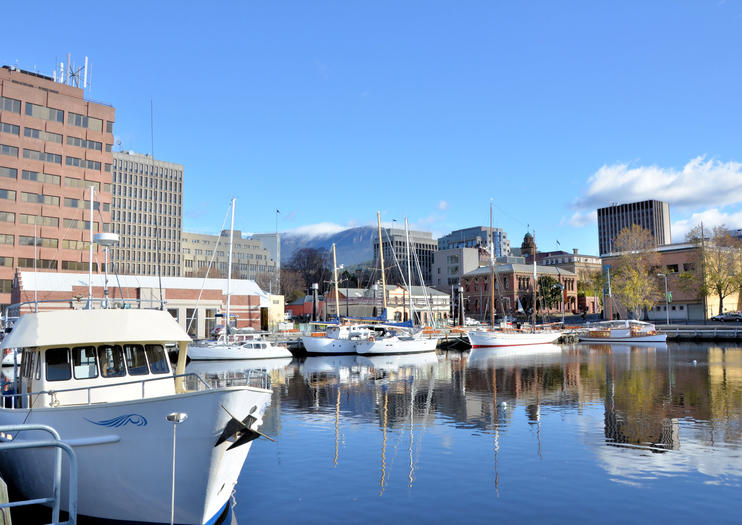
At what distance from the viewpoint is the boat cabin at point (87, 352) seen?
1274cm

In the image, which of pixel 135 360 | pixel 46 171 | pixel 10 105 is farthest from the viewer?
pixel 46 171

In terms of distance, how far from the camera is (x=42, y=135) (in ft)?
257

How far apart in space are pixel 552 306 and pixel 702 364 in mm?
80964

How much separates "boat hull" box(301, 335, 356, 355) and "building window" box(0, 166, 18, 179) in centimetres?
4654

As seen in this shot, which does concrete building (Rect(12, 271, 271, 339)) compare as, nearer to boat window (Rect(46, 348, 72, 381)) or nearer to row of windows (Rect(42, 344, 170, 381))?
row of windows (Rect(42, 344, 170, 381))

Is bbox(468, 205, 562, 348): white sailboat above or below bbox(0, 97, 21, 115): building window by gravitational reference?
below

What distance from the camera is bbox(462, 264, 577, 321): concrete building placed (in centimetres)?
12381

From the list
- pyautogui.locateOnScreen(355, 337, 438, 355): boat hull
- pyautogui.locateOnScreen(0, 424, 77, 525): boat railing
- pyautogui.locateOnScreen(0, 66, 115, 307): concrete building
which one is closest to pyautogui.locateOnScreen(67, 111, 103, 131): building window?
pyautogui.locateOnScreen(0, 66, 115, 307): concrete building

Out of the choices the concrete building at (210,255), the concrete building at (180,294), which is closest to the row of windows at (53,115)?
the concrete building at (180,294)

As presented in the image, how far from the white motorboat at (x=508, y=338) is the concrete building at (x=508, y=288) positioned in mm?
42799

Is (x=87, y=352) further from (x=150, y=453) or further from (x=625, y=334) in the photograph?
(x=625, y=334)

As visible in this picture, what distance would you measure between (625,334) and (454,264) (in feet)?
346

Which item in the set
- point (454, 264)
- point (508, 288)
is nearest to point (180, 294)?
point (508, 288)

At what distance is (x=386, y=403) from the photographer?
87.6 feet
